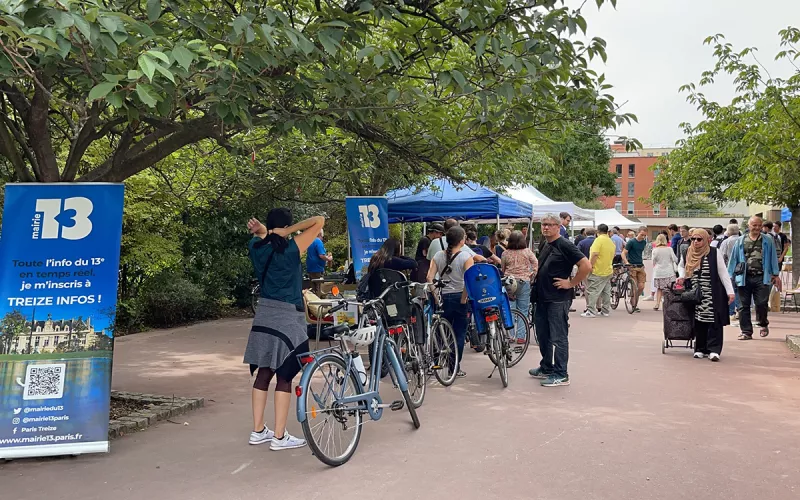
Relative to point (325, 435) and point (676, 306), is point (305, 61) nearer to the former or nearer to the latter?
point (325, 435)

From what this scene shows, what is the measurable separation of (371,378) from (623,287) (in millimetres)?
12128

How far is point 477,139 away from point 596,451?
3.44 meters

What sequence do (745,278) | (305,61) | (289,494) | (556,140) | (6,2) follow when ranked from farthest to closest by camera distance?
(745,278)
(556,140)
(305,61)
(289,494)
(6,2)

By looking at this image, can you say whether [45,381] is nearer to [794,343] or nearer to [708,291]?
[708,291]

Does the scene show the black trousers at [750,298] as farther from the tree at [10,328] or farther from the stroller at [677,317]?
the tree at [10,328]

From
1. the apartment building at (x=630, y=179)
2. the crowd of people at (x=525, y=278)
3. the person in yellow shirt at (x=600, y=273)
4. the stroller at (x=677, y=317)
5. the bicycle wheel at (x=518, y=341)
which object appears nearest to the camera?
the crowd of people at (x=525, y=278)

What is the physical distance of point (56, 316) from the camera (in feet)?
16.8

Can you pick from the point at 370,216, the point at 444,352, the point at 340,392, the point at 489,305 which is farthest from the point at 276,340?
the point at 370,216

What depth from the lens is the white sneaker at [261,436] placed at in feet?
17.9

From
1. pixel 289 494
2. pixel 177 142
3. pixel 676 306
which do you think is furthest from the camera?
pixel 676 306

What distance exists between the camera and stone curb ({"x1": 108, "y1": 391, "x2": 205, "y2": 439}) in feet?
19.1

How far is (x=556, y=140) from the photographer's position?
7.87 m

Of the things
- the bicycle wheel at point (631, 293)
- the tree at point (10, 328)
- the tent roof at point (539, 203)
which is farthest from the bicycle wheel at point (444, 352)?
the tent roof at point (539, 203)

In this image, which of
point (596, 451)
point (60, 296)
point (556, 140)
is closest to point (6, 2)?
point (60, 296)
